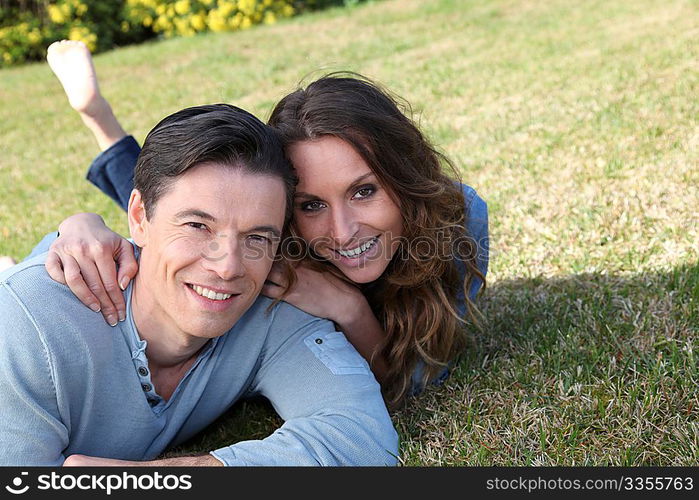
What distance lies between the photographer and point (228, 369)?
2979mm

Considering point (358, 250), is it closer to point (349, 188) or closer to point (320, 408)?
point (349, 188)

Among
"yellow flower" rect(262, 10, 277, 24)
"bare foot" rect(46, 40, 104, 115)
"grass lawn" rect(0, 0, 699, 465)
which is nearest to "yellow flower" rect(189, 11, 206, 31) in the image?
"grass lawn" rect(0, 0, 699, 465)

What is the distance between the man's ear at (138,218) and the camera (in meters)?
2.78

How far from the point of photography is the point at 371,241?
10.5 feet

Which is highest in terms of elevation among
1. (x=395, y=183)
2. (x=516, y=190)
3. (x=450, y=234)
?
(x=395, y=183)

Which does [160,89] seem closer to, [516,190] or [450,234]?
[516,190]

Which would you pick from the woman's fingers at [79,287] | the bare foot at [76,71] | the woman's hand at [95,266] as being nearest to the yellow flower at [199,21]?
the bare foot at [76,71]

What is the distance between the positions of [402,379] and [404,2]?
1157 cm

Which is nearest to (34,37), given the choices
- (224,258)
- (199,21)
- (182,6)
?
(182,6)

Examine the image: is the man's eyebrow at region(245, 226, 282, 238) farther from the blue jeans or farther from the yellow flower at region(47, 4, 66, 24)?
the yellow flower at region(47, 4, 66, 24)

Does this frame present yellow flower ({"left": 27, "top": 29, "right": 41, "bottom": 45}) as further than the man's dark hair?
Yes

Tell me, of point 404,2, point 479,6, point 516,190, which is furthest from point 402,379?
point 404,2

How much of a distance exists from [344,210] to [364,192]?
0.11 m

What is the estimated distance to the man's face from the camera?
8.45 feet
